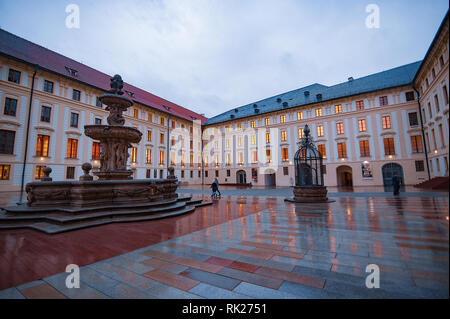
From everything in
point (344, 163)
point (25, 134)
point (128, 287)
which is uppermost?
point (25, 134)

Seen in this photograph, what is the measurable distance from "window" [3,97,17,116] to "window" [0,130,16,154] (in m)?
1.81

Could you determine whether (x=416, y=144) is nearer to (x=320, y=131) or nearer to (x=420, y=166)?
(x=420, y=166)

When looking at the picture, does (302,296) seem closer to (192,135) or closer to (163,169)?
(163,169)

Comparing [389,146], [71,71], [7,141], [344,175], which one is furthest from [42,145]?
[389,146]

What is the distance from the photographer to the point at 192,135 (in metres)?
40.8

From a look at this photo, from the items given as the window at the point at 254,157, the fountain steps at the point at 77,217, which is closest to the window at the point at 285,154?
the window at the point at 254,157

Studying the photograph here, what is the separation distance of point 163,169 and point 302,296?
33.3 m

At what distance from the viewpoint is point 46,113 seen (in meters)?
21.8

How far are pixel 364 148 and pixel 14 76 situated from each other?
127 ft

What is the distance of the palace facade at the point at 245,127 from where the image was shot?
19.8m

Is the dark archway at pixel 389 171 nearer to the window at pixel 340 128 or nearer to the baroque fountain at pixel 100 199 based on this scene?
the window at pixel 340 128

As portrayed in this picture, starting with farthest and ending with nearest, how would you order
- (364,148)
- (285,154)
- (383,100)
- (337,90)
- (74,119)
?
(285,154), (337,90), (364,148), (383,100), (74,119)

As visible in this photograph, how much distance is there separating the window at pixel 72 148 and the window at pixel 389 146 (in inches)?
1435
